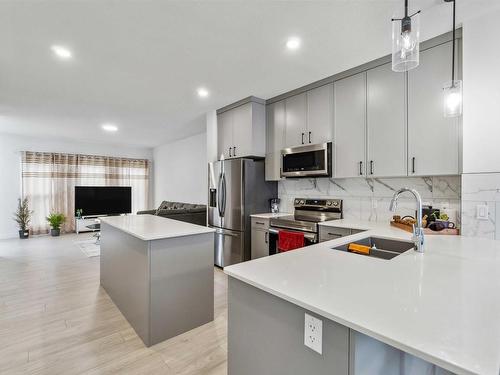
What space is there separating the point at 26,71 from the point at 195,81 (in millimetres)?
1833

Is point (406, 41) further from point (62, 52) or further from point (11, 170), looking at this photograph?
point (11, 170)

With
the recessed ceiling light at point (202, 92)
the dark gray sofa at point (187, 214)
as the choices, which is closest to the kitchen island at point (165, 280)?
the recessed ceiling light at point (202, 92)

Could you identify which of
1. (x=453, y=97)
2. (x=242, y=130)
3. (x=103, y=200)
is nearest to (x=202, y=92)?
(x=242, y=130)

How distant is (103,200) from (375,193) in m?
7.14

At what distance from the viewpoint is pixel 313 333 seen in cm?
89

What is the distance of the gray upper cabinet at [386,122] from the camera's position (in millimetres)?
2578

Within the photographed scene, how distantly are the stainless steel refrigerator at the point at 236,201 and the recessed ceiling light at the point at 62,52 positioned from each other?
2.18 meters

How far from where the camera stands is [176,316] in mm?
2234

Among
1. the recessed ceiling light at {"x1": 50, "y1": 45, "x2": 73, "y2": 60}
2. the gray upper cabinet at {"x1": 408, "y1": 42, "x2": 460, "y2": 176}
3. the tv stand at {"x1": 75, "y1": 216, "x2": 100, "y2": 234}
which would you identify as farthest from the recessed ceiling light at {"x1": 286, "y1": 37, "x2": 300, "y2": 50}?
the tv stand at {"x1": 75, "y1": 216, "x2": 100, "y2": 234}

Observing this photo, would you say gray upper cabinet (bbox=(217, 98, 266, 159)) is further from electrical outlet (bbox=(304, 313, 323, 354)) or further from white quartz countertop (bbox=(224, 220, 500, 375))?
electrical outlet (bbox=(304, 313, 323, 354))

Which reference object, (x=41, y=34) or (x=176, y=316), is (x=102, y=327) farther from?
(x=41, y=34)

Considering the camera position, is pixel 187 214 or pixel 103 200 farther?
pixel 103 200

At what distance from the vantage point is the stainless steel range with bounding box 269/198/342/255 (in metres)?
2.95

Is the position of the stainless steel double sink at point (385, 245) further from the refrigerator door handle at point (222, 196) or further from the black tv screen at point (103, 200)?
the black tv screen at point (103, 200)
